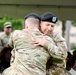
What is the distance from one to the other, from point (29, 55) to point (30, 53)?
0.03m

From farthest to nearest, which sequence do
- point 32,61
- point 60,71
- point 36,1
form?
point 36,1
point 60,71
point 32,61

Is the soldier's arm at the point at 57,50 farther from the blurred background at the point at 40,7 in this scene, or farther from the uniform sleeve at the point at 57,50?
the blurred background at the point at 40,7

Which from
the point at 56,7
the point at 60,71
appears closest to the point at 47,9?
the point at 56,7

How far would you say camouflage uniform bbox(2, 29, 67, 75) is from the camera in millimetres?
4578

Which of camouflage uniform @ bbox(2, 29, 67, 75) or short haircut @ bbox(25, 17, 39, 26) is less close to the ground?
short haircut @ bbox(25, 17, 39, 26)

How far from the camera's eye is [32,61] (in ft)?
15.0

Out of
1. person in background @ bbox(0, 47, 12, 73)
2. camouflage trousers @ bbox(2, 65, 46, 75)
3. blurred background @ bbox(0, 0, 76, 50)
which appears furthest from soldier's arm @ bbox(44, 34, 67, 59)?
blurred background @ bbox(0, 0, 76, 50)

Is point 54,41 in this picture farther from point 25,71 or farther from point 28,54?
point 25,71

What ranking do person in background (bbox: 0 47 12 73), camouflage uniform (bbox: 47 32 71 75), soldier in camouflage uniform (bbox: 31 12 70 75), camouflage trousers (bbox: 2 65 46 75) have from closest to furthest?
1. camouflage trousers (bbox: 2 65 46 75)
2. soldier in camouflage uniform (bbox: 31 12 70 75)
3. camouflage uniform (bbox: 47 32 71 75)
4. person in background (bbox: 0 47 12 73)

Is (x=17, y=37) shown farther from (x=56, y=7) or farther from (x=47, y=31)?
(x=56, y=7)

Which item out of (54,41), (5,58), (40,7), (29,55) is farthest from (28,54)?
(40,7)

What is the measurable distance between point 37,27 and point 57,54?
393mm

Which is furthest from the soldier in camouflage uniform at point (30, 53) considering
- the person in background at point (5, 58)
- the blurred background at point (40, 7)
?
the blurred background at point (40, 7)

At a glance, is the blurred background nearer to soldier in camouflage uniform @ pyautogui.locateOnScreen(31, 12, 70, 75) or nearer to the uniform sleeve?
soldier in camouflage uniform @ pyautogui.locateOnScreen(31, 12, 70, 75)
